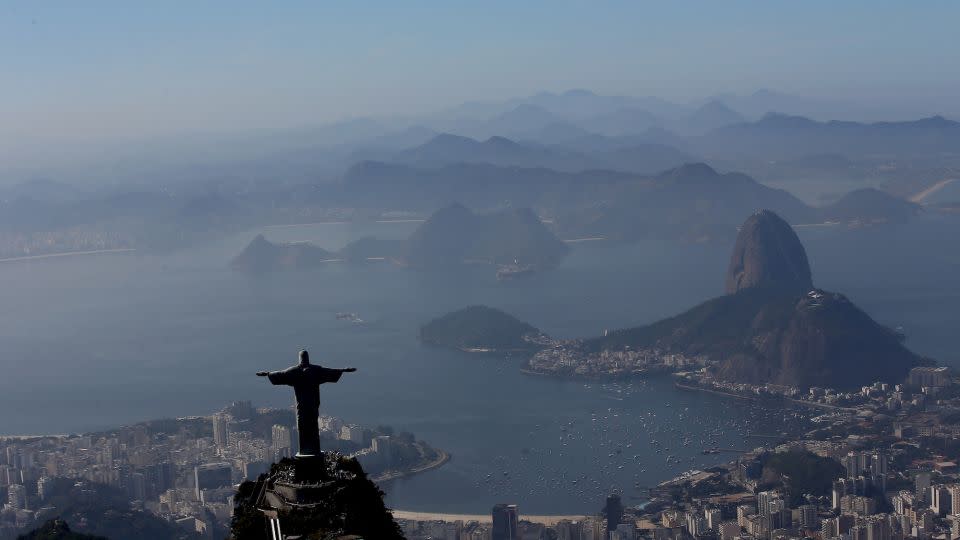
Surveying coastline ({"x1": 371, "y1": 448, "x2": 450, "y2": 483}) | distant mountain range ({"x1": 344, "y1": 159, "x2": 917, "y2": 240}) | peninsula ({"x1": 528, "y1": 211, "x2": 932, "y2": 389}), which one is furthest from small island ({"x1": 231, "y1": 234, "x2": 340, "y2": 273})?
coastline ({"x1": 371, "y1": 448, "x2": 450, "y2": 483})

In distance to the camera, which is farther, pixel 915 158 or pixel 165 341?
pixel 915 158

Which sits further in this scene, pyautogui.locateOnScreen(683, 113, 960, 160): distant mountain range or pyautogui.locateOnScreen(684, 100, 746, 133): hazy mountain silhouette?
pyautogui.locateOnScreen(684, 100, 746, 133): hazy mountain silhouette

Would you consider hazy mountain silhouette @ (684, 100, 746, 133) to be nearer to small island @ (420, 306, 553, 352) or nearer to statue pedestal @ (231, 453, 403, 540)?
small island @ (420, 306, 553, 352)

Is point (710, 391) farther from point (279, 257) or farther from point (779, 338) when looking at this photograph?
point (279, 257)

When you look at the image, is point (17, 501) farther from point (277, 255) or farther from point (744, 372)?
point (277, 255)

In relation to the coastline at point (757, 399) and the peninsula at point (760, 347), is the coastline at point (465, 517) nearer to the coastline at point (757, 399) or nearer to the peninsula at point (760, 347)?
the coastline at point (757, 399)

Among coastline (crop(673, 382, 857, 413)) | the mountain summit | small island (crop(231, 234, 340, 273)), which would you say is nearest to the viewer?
coastline (crop(673, 382, 857, 413))

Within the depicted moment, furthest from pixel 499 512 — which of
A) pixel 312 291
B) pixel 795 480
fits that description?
pixel 312 291
